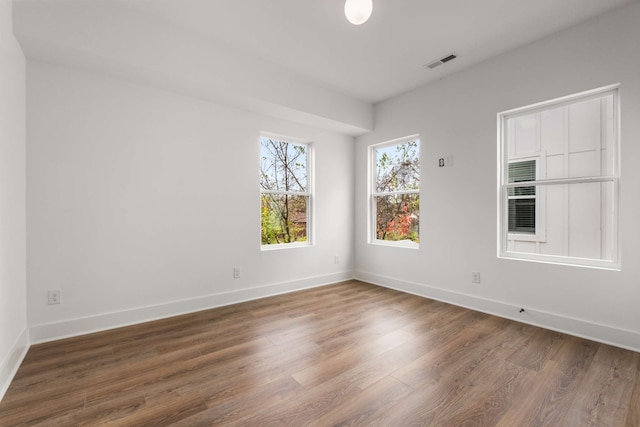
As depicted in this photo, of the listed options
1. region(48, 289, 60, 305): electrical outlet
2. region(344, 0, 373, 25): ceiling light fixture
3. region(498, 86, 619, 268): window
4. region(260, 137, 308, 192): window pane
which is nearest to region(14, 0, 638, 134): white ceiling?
region(260, 137, 308, 192): window pane

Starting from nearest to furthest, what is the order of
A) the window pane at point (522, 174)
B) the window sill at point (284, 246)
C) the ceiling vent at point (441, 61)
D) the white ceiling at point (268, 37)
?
the white ceiling at point (268, 37)
the window pane at point (522, 174)
the ceiling vent at point (441, 61)
the window sill at point (284, 246)

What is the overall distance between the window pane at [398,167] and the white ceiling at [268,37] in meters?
1.04

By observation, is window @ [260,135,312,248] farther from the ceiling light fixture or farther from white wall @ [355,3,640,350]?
the ceiling light fixture

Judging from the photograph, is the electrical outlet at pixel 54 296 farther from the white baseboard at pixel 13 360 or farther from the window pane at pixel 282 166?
the window pane at pixel 282 166

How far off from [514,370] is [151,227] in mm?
3391

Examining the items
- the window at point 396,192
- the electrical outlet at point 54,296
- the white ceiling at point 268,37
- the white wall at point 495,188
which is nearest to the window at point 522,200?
the white wall at point 495,188

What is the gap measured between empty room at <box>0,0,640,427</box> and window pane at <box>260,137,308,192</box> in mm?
45

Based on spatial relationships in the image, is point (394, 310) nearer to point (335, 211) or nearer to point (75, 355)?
point (335, 211)

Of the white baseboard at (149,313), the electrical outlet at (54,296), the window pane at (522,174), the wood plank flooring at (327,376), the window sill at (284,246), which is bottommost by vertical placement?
the wood plank flooring at (327,376)

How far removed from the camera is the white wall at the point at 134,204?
2.50 meters

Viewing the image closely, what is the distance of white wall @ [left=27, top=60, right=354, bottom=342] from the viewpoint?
8.21 feet

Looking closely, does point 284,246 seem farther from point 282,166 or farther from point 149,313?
point 149,313

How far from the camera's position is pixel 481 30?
8.84 ft

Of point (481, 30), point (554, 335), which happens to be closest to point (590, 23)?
point (481, 30)
